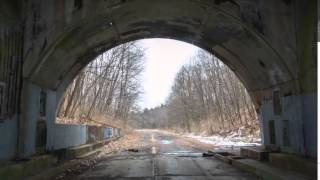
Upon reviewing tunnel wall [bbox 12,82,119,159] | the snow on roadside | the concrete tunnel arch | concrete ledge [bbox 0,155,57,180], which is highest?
the concrete tunnel arch

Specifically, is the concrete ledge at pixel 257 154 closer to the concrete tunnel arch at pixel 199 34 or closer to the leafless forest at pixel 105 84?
the concrete tunnel arch at pixel 199 34

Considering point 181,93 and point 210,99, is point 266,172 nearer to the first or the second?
point 210,99

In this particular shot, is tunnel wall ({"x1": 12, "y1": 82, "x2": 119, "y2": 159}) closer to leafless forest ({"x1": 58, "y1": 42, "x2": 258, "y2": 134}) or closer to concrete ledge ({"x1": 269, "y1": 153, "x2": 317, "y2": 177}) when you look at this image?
concrete ledge ({"x1": 269, "y1": 153, "x2": 317, "y2": 177})

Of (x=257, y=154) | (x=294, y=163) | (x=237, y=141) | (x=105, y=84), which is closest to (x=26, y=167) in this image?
(x=294, y=163)

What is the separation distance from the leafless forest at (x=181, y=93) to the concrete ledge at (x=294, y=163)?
19045 millimetres

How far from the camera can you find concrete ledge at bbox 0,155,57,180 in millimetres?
9203

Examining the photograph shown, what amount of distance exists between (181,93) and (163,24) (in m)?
64.7

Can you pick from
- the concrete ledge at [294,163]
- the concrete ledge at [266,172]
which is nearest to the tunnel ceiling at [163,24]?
the concrete ledge at [294,163]

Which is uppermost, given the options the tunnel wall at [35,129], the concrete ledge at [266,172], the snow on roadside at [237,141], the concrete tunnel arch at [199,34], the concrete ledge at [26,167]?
the concrete tunnel arch at [199,34]

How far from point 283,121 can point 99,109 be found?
37.2m

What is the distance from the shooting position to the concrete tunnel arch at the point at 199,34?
11945 mm

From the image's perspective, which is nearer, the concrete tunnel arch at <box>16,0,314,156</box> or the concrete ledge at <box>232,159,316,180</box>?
the concrete ledge at <box>232,159,316,180</box>

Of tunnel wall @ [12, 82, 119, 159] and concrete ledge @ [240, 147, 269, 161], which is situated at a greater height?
tunnel wall @ [12, 82, 119, 159]

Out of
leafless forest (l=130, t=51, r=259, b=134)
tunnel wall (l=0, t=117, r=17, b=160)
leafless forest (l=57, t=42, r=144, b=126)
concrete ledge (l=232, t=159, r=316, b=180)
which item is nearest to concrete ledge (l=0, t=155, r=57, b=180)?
tunnel wall (l=0, t=117, r=17, b=160)
